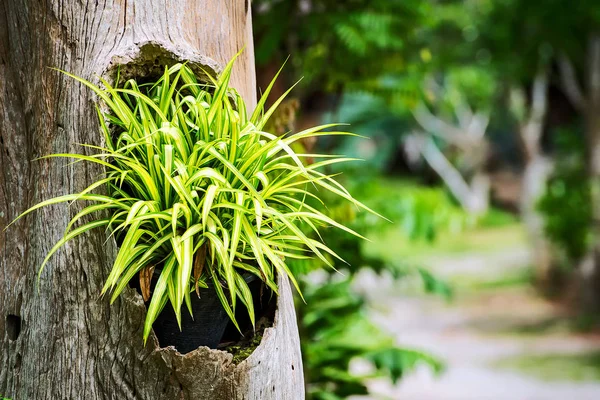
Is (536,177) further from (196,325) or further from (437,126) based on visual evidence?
(196,325)

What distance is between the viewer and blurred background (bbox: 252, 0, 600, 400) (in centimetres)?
450

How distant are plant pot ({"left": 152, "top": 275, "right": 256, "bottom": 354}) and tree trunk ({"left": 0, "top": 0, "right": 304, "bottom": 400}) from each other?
0.17 feet

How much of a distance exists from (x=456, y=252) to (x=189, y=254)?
48.2 feet

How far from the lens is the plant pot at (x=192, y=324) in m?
2.01

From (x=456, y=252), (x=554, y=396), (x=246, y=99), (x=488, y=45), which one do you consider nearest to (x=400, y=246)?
(x=456, y=252)

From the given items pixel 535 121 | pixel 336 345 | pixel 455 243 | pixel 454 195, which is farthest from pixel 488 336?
pixel 454 195

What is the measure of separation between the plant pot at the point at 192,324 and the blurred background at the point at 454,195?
0.68 metres

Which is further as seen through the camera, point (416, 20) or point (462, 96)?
point (462, 96)

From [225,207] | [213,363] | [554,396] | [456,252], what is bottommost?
[554,396]

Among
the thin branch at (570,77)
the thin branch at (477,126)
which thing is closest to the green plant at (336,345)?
the thin branch at (570,77)

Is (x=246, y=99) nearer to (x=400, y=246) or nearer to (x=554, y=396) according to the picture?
(x=554, y=396)

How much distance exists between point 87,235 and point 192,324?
43cm

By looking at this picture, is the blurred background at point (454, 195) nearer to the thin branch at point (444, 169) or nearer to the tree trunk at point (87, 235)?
the thin branch at point (444, 169)

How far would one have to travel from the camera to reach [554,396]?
7527 millimetres
